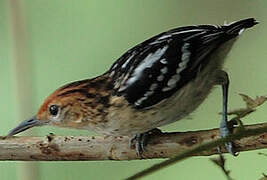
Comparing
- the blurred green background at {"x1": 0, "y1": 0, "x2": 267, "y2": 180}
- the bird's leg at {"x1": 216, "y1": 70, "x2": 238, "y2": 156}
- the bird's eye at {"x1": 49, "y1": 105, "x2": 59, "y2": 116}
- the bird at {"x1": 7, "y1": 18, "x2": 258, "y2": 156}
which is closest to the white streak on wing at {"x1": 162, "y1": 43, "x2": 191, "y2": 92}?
the bird at {"x1": 7, "y1": 18, "x2": 258, "y2": 156}

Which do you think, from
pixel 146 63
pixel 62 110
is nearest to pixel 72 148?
pixel 62 110

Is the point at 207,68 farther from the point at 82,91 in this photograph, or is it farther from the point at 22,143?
the point at 22,143

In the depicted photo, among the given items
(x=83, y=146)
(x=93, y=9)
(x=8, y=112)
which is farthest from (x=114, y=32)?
(x=83, y=146)

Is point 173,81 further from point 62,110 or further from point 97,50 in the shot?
point 97,50

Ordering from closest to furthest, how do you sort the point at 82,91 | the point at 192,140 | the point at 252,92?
the point at 192,140
the point at 82,91
the point at 252,92

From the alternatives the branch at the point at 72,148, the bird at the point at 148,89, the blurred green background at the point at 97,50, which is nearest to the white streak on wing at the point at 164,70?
the bird at the point at 148,89

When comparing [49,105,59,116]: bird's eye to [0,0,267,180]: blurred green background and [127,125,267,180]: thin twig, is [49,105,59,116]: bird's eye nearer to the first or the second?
[0,0,267,180]: blurred green background
